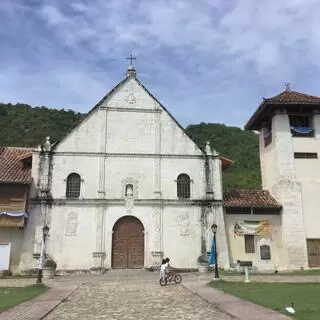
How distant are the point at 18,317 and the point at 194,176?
63.5ft

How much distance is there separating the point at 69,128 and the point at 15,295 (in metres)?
41.6

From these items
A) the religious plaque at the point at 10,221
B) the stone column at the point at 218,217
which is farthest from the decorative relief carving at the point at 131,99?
the religious plaque at the point at 10,221

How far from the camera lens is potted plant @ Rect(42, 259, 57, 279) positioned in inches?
915

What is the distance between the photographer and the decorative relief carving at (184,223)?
26.8 meters

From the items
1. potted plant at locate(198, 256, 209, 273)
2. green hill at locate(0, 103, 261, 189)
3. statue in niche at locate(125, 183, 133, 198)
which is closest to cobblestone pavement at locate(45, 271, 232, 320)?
potted plant at locate(198, 256, 209, 273)

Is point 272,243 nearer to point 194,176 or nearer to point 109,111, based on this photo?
point 194,176

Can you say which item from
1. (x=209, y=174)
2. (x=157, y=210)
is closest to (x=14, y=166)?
(x=157, y=210)

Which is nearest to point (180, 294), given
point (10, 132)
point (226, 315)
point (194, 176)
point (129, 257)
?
point (226, 315)

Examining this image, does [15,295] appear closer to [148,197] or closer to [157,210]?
[157,210]

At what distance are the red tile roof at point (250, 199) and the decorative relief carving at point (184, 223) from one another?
108 inches

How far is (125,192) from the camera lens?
27.3m

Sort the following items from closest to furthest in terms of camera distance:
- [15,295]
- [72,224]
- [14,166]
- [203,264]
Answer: [15,295] < [203,264] < [72,224] < [14,166]

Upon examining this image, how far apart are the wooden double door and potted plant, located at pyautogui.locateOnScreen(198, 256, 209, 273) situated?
22.2 ft

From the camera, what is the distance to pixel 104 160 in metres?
27.5
